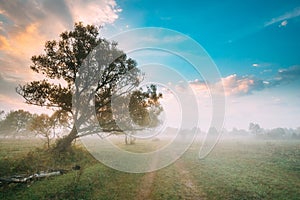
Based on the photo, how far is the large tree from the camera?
24.6m

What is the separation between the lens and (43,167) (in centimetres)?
1727

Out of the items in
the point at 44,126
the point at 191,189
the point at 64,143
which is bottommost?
the point at 191,189

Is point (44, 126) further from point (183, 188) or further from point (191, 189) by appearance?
point (191, 189)

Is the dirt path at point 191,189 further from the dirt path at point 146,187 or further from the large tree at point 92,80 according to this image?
the large tree at point 92,80

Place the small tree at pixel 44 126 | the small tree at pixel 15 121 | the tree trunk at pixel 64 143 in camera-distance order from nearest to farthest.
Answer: the tree trunk at pixel 64 143 < the small tree at pixel 44 126 < the small tree at pixel 15 121

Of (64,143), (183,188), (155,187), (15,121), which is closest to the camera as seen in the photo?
(183,188)

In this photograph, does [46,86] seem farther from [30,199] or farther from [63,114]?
[30,199]

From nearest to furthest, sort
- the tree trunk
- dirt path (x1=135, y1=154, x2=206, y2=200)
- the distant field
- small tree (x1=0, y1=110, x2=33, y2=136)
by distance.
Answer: the distant field
dirt path (x1=135, y1=154, x2=206, y2=200)
the tree trunk
small tree (x1=0, y1=110, x2=33, y2=136)

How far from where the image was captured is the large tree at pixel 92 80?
24.6m

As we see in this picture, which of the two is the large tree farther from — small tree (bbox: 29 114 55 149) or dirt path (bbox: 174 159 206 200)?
dirt path (bbox: 174 159 206 200)

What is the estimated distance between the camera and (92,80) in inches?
1017

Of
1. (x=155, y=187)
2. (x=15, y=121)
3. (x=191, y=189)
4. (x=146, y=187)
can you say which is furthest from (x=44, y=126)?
(x=15, y=121)

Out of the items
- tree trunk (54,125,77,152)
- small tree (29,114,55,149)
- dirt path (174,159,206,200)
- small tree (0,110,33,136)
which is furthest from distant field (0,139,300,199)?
small tree (0,110,33,136)

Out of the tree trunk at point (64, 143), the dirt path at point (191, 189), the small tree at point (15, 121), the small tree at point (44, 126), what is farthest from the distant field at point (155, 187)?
the small tree at point (15, 121)
